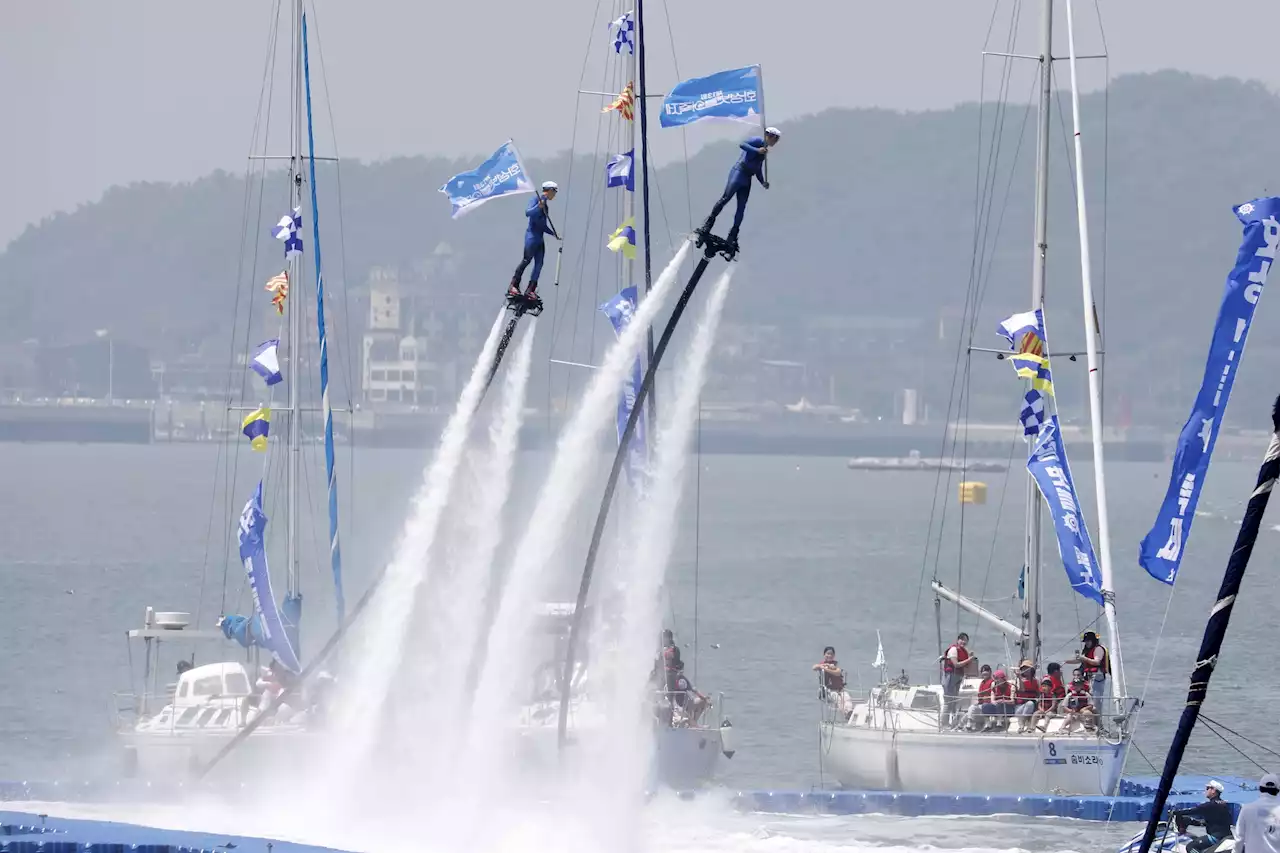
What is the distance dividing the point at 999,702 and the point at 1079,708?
165 centimetres

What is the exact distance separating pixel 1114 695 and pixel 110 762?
24493 mm

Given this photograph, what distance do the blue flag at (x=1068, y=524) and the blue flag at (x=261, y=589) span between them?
54.5 ft

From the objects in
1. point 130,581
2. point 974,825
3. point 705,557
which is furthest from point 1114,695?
point 705,557

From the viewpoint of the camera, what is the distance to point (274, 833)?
36.7m

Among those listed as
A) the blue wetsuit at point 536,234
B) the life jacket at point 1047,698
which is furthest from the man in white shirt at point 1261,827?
the blue wetsuit at point 536,234

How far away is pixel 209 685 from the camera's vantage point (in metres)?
45.0

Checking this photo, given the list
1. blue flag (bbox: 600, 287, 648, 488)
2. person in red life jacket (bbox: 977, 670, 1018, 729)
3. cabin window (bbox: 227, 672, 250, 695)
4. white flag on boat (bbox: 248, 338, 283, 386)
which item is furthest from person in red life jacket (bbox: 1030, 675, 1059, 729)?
white flag on boat (bbox: 248, 338, 283, 386)

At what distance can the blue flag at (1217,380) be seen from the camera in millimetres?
27875

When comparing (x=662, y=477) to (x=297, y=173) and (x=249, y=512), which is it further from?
(x=297, y=173)

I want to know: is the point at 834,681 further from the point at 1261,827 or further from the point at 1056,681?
the point at 1261,827

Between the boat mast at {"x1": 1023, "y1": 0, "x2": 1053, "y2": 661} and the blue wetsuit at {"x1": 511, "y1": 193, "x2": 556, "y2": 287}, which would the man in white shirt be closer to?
the blue wetsuit at {"x1": 511, "y1": 193, "x2": 556, "y2": 287}

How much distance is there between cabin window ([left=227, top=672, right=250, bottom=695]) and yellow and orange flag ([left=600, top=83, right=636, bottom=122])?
14950 mm

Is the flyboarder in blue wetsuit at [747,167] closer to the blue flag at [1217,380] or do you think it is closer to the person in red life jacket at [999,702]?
the blue flag at [1217,380]

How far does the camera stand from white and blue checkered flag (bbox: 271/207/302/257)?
158 ft
